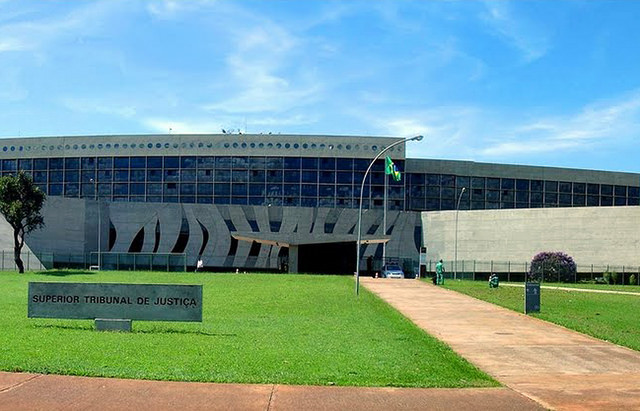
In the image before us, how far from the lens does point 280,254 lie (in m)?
79.8

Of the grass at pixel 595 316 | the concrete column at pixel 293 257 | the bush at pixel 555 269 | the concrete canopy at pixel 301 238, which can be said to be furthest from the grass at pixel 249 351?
the concrete column at pixel 293 257

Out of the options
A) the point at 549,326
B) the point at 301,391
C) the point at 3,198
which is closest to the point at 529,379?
the point at 301,391

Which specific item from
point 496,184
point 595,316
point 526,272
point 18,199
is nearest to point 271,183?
point 496,184

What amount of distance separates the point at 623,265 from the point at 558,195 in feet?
133

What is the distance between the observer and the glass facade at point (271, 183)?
312 feet

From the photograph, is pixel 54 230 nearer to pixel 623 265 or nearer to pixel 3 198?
pixel 3 198

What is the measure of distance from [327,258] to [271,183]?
19.5 metres

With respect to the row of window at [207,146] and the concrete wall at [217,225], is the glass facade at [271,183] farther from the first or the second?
the concrete wall at [217,225]

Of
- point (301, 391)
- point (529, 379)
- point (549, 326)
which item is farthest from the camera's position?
point (549, 326)

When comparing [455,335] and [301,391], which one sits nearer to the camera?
[301,391]

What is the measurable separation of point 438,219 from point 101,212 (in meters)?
37.1

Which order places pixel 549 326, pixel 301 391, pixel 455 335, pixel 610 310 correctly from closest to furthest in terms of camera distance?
pixel 301 391 < pixel 455 335 < pixel 549 326 < pixel 610 310

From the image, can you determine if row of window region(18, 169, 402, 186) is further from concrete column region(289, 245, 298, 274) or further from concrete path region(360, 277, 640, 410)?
concrete path region(360, 277, 640, 410)

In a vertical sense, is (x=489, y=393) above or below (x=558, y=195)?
below
